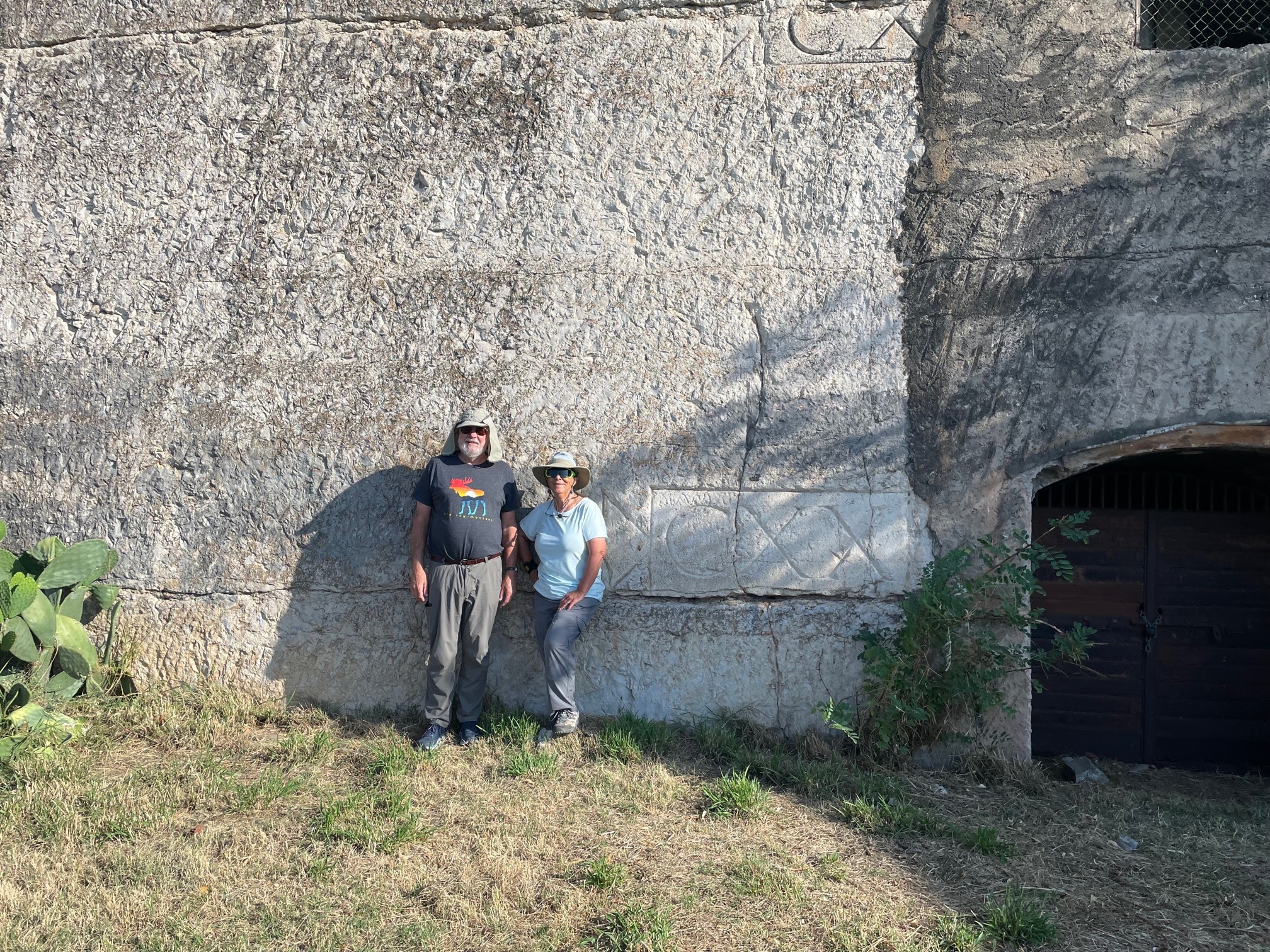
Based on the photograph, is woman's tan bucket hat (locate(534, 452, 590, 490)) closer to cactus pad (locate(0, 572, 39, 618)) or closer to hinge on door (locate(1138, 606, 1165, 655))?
cactus pad (locate(0, 572, 39, 618))

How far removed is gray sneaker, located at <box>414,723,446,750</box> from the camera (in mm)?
4547

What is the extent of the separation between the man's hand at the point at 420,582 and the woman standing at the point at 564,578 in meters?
0.57

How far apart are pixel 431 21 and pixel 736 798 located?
4380mm

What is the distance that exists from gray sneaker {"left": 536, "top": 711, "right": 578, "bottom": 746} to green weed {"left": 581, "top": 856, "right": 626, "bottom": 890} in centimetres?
110

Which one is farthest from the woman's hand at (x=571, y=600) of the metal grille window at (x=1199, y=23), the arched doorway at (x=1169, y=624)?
the metal grille window at (x=1199, y=23)

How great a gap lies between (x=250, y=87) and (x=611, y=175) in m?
2.11

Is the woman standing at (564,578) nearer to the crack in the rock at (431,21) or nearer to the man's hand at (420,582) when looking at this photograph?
the man's hand at (420,582)

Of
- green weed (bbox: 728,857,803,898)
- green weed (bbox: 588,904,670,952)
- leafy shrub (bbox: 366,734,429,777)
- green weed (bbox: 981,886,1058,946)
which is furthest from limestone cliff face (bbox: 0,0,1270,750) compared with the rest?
green weed (bbox: 588,904,670,952)

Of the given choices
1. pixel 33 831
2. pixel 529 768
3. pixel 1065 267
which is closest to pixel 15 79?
pixel 33 831

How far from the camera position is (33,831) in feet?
12.3

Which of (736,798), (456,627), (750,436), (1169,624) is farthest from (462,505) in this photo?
(1169,624)

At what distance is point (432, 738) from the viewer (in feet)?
15.1

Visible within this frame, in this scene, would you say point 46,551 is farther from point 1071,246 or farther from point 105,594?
point 1071,246

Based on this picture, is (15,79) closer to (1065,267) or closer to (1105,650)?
(1065,267)
